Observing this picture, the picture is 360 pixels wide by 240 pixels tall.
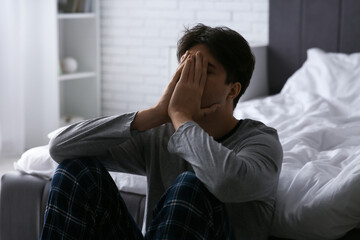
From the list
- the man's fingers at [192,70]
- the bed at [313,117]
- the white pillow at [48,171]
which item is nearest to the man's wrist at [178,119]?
the man's fingers at [192,70]

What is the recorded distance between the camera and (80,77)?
4.74 metres

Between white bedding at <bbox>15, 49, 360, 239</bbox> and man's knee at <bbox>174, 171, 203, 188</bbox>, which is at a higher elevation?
man's knee at <bbox>174, 171, 203, 188</bbox>

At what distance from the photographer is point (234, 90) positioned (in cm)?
178

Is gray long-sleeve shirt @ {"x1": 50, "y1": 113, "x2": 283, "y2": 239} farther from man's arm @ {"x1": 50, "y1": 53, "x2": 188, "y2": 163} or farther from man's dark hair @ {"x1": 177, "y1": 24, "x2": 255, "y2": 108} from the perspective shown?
man's dark hair @ {"x1": 177, "y1": 24, "x2": 255, "y2": 108}

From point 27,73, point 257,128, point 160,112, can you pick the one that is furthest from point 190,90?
point 27,73

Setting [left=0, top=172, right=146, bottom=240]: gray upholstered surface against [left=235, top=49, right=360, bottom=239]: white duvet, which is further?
[left=0, top=172, right=146, bottom=240]: gray upholstered surface

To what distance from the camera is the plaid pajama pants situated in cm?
149

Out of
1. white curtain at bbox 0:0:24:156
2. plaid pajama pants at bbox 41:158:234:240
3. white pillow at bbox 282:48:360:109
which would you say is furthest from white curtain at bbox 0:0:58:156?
plaid pajama pants at bbox 41:158:234:240

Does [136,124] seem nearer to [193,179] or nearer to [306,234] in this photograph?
[193,179]

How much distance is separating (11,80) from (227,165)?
110 inches

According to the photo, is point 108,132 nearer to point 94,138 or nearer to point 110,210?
point 94,138

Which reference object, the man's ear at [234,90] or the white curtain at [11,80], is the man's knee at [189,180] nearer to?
the man's ear at [234,90]

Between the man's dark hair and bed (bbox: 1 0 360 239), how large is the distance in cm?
39

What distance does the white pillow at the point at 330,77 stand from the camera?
11.3 ft
